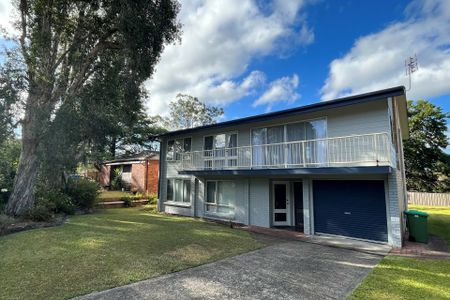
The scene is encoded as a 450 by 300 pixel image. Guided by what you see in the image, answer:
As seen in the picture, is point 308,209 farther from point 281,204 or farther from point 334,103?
point 334,103

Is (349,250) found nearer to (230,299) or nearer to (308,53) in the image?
(230,299)

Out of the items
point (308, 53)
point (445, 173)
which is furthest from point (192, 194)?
point (445, 173)

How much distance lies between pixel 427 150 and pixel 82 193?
135 feet

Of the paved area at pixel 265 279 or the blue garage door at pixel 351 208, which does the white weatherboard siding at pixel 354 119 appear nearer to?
the blue garage door at pixel 351 208

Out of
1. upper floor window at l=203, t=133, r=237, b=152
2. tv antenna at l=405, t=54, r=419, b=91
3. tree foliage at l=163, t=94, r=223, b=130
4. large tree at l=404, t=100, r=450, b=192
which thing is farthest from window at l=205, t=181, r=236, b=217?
large tree at l=404, t=100, r=450, b=192

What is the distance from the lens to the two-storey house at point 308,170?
9297 mm

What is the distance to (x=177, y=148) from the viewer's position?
17.2 m

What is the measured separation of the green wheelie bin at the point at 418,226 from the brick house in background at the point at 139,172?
66.7 ft

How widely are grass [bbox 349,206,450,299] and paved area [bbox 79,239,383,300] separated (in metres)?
0.28

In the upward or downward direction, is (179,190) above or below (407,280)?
above

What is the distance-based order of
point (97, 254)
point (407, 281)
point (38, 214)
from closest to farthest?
point (407, 281), point (97, 254), point (38, 214)

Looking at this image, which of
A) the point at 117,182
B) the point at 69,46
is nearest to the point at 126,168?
the point at 117,182

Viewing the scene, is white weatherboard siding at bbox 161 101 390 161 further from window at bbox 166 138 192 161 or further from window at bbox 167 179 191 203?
window at bbox 167 179 191 203

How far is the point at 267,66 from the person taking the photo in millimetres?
19203
